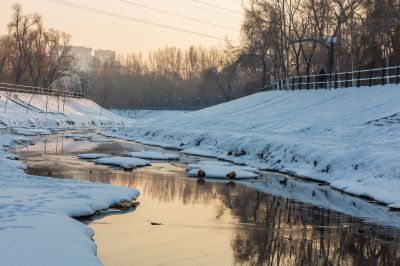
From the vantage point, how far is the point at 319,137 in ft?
88.5

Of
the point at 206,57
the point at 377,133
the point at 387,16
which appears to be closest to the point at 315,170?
the point at 377,133

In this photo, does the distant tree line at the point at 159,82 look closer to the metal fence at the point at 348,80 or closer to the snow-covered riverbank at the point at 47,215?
the metal fence at the point at 348,80

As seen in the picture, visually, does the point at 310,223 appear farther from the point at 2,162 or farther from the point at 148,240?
the point at 2,162

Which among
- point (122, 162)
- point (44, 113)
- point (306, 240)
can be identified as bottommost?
point (306, 240)

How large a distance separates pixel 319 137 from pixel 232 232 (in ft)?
54.4

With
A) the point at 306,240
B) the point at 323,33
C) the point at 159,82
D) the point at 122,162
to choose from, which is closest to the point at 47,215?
the point at 306,240

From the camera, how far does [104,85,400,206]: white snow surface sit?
18.8 m

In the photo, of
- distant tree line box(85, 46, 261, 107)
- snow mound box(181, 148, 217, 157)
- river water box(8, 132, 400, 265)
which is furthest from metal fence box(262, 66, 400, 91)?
distant tree line box(85, 46, 261, 107)

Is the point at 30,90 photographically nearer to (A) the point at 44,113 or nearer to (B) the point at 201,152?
(A) the point at 44,113

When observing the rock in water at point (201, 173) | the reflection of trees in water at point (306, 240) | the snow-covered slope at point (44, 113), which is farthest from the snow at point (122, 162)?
the snow-covered slope at point (44, 113)

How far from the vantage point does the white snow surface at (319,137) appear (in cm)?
1878

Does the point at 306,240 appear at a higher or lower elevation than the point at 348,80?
lower

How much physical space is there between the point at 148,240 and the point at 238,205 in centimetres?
464

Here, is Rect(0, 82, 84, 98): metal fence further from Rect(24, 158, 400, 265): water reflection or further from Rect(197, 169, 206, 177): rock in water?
Rect(24, 158, 400, 265): water reflection
